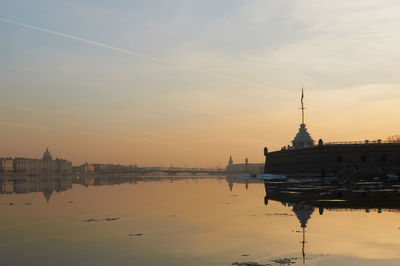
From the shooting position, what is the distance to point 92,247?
1798 centimetres

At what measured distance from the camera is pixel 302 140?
136750mm

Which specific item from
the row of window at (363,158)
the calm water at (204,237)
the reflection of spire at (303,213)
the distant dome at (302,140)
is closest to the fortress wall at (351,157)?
A: the row of window at (363,158)

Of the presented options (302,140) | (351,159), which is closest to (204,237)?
(351,159)

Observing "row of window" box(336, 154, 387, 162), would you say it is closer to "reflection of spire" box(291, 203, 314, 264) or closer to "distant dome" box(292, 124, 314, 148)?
"distant dome" box(292, 124, 314, 148)

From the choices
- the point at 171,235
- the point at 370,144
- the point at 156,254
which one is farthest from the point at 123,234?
the point at 370,144

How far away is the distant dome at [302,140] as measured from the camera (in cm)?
13625

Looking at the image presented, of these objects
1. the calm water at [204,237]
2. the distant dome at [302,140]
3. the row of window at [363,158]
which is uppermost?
the distant dome at [302,140]

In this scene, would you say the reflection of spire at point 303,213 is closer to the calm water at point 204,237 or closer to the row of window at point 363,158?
the calm water at point 204,237

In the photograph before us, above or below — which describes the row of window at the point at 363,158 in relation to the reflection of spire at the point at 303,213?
above

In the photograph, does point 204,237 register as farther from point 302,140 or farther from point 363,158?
point 302,140

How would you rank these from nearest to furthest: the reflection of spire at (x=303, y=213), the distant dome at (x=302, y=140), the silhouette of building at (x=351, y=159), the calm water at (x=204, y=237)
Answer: the calm water at (x=204, y=237) → the reflection of spire at (x=303, y=213) → the silhouette of building at (x=351, y=159) → the distant dome at (x=302, y=140)

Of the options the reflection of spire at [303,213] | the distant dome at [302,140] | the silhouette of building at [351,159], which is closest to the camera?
the reflection of spire at [303,213]

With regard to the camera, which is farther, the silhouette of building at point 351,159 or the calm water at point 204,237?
the silhouette of building at point 351,159

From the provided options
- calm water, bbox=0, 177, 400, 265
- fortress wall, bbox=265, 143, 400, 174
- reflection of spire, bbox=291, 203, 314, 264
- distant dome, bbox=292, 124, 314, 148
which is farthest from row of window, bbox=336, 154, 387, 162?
calm water, bbox=0, 177, 400, 265
